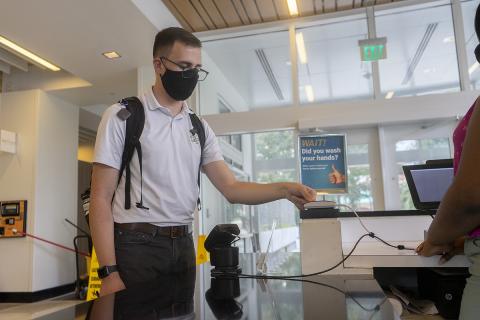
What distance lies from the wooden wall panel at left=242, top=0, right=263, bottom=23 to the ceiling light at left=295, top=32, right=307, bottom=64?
1.86 feet

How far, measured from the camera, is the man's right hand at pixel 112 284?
1045 millimetres

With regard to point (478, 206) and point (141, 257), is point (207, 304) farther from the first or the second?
point (478, 206)

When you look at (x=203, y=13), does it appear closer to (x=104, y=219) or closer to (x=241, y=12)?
(x=241, y=12)

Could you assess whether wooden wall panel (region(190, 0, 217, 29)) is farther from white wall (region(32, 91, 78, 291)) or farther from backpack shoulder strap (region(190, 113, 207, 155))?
backpack shoulder strap (region(190, 113, 207, 155))

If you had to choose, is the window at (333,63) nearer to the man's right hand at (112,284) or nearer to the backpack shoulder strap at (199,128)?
the backpack shoulder strap at (199,128)

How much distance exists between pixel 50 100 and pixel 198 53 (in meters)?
4.69

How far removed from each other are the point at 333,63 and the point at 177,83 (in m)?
4.95

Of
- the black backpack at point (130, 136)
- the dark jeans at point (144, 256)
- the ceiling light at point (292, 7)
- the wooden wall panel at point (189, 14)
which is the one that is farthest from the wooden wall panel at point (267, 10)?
the dark jeans at point (144, 256)

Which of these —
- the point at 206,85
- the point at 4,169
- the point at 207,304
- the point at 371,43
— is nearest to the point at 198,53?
Answer: the point at 207,304

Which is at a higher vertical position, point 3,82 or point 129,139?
point 3,82

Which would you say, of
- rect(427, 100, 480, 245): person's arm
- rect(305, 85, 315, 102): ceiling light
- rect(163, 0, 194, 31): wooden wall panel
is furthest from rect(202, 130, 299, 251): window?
rect(427, 100, 480, 245): person's arm

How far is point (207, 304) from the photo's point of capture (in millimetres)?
809

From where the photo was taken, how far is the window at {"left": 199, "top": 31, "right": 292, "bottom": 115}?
5.31 meters

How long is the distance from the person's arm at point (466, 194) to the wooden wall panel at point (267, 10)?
12.9 ft
